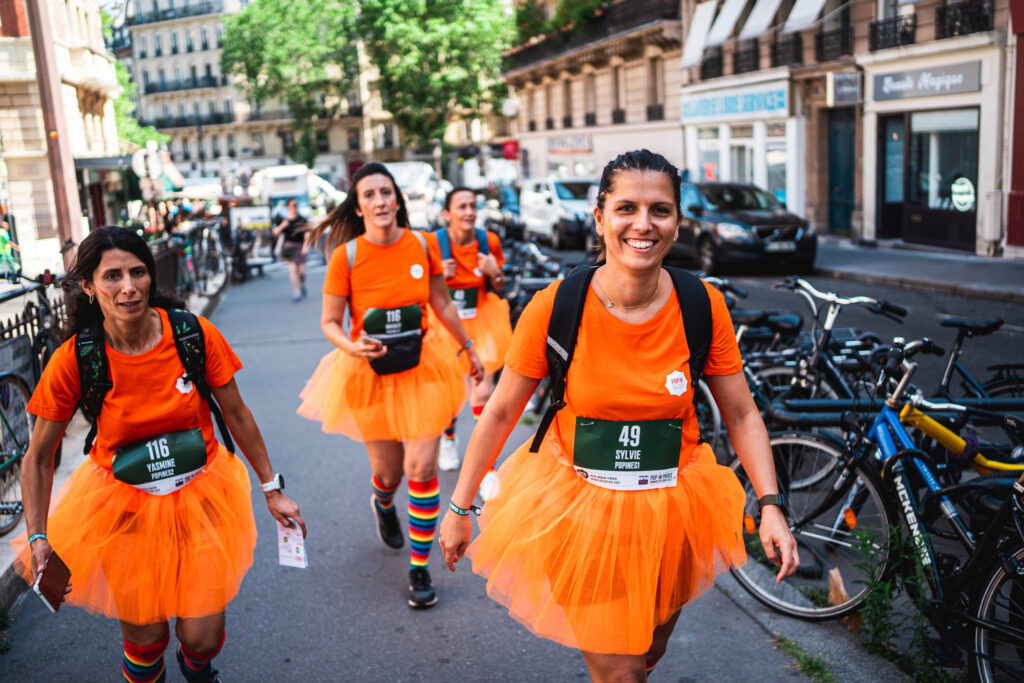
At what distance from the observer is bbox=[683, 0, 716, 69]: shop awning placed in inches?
1167

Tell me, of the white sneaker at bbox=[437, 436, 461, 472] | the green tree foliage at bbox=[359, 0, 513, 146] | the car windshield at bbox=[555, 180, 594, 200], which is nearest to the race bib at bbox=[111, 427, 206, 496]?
the white sneaker at bbox=[437, 436, 461, 472]

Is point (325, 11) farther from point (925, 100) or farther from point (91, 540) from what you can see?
point (91, 540)

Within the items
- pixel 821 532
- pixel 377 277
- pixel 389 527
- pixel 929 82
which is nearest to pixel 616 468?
pixel 821 532

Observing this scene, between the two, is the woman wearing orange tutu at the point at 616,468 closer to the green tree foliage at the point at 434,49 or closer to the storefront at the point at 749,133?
the storefront at the point at 749,133

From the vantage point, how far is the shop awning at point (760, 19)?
25.5 meters

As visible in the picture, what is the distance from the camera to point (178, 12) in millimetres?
88562

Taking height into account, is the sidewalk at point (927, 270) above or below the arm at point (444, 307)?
below

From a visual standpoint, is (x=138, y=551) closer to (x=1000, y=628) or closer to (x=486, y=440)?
(x=486, y=440)

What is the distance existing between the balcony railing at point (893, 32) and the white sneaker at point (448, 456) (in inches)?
696

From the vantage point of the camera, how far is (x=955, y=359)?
570 centimetres

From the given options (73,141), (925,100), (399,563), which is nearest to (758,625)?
(399,563)

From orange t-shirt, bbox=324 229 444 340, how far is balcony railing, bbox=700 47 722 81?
27.3m

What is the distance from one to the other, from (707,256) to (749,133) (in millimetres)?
12152

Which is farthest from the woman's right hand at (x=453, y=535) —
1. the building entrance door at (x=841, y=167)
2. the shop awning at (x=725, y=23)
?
the shop awning at (x=725, y=23)
